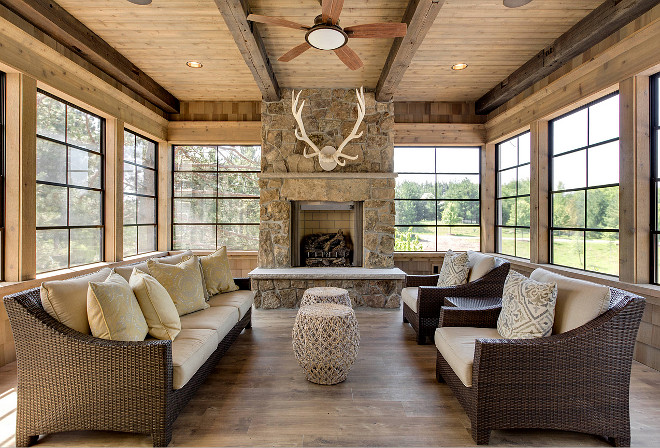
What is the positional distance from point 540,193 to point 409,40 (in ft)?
9.11

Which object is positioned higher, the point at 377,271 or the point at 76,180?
the point at 76,180

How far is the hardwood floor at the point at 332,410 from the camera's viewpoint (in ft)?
6.58

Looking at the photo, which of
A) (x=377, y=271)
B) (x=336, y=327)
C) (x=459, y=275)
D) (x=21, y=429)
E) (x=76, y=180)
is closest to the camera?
(x=21, y=429)

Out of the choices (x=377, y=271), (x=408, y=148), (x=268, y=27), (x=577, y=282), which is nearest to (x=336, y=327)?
(x=577, y=282)

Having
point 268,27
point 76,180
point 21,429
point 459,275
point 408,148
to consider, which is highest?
point 268,27

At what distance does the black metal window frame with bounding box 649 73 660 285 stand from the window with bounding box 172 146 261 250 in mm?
5127

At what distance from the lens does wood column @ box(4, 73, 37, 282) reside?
3107mm

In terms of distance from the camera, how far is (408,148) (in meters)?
6.16

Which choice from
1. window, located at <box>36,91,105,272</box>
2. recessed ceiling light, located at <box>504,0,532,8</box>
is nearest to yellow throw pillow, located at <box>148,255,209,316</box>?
window, located at <box>36,91,105,272</box>

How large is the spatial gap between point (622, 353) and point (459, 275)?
5.73 feet

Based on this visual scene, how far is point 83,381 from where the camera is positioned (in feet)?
6.30

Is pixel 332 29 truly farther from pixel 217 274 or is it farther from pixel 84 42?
pixel 84 42

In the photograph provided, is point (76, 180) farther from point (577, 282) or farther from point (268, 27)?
point (577, 282)

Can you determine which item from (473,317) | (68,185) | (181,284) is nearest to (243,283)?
(181,284)
